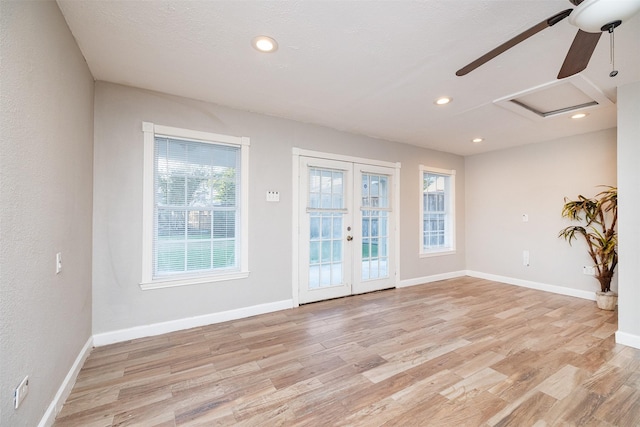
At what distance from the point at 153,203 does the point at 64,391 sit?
1709 millimetres

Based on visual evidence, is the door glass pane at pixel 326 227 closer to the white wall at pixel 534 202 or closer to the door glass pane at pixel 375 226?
the door glass pane at pixel 375 226

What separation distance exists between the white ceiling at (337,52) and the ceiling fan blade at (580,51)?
14.7 inches

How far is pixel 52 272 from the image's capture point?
170cm

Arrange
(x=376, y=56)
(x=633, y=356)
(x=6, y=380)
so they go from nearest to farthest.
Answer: (x=6, y=380) < (x=376, y=56) < (x=633, y=356)

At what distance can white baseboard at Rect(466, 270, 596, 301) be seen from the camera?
4.22 metres

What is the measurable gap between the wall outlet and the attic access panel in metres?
4.51

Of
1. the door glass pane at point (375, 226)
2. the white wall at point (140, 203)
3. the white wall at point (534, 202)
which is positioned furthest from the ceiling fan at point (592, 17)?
the white wall at point (534, 202)

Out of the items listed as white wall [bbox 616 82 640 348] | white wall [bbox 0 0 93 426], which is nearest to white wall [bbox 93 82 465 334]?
white wall [bbox 0 0 93 426]

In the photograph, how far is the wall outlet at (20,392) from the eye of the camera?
1.29m

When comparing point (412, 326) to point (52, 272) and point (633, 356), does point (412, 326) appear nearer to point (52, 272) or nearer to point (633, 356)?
point (633, 356)

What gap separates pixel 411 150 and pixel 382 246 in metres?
1.93

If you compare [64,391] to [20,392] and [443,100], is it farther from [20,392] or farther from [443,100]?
[443,100]

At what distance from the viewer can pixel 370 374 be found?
217cm

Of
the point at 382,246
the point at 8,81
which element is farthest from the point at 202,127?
the point at 382,246
